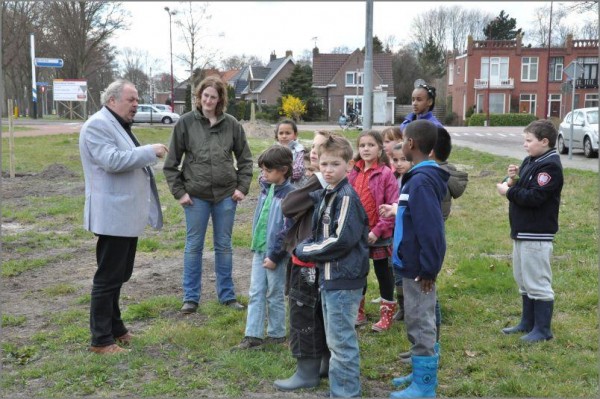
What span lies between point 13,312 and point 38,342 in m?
0.99

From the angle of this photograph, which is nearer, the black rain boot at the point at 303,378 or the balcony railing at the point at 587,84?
the black rain boot at the point at 303,378

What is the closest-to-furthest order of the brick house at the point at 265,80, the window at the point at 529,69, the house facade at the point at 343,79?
the window at the point at 529,69, the house facade at the point at 343,79, the brick house at the point at 265,80

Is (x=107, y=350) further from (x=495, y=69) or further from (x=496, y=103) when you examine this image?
(x=496, y=103)

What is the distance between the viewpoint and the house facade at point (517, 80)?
196 ft

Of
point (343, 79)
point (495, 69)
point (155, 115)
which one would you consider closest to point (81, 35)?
point (155, 115)

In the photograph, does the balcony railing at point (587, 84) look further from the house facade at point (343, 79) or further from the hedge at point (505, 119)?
the house facade at point (343, 79)

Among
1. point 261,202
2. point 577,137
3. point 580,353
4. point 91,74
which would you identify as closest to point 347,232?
point 261,202

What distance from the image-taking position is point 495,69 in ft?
204

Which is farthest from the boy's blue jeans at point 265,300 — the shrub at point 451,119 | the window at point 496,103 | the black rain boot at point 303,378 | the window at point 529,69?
the window at point 496,103

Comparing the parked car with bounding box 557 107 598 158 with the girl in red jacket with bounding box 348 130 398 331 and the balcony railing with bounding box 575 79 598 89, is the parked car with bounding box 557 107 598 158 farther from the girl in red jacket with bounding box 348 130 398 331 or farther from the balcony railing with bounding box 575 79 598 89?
the balcony railing with bounding box 575 79 598 89

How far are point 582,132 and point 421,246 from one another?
799 inches

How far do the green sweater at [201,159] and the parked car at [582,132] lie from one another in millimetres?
17984

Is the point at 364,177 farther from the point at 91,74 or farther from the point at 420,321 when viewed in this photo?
the point at 91,74

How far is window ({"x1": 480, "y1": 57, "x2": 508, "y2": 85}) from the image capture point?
61.6m
